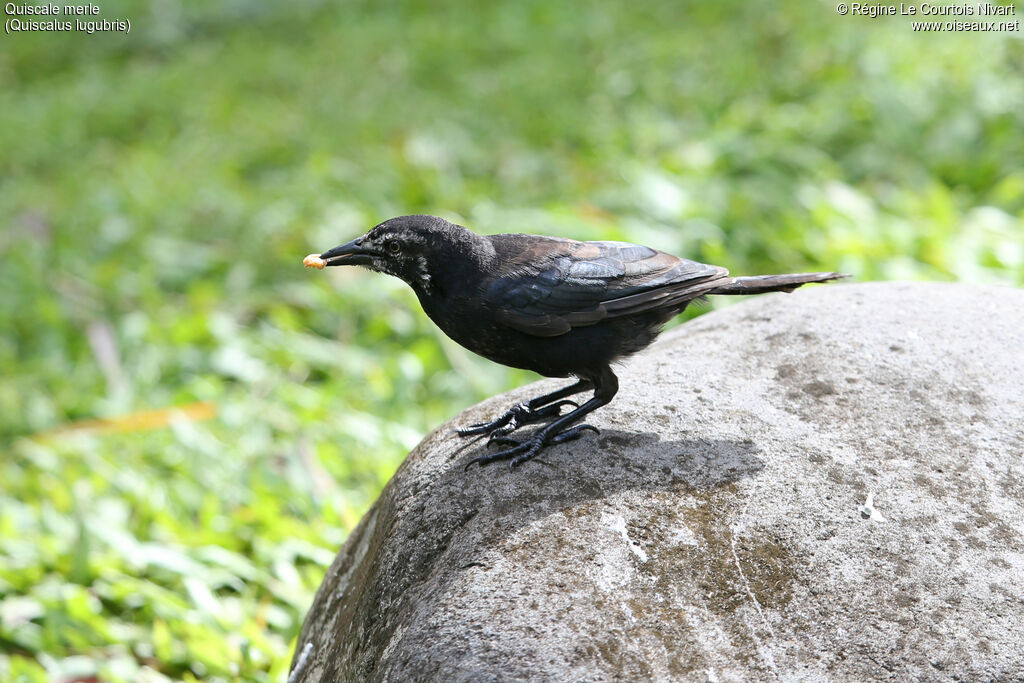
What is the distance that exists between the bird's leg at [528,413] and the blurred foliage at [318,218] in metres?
1.27

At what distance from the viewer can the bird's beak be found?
3115mm

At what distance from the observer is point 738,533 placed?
8.29ft

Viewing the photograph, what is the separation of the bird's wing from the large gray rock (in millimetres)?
306

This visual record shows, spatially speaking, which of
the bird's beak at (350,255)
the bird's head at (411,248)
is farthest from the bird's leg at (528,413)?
the bird's beak at (350,255)

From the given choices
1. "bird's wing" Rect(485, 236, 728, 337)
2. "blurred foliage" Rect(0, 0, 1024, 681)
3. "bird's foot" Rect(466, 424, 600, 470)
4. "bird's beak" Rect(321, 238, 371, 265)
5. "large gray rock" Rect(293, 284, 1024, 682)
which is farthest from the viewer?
"blurred foliage" Rect(0, 0, 1024, 681)

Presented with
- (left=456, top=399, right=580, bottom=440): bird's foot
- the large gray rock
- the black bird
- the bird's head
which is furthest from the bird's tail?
the bird's head

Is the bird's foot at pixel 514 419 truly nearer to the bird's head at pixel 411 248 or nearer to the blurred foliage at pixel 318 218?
the bird's head at pixel 411 248

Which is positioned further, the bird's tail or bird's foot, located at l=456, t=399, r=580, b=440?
bird's foot, located at l=456, t=399, r=580, b=440

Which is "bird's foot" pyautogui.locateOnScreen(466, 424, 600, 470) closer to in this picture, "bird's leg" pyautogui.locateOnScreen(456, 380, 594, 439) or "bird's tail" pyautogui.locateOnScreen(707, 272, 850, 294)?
"bird's leg" pyautogui.locateOnScreen(456, 380, 594, 439)

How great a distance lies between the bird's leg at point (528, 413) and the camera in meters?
3.14

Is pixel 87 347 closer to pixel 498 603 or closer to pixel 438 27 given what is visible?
pixel 498 603

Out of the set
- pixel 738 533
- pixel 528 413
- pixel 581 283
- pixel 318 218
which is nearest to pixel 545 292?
pixel 581 283

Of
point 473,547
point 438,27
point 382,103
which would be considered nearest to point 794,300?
point 473,547

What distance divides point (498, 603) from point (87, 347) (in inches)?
170
